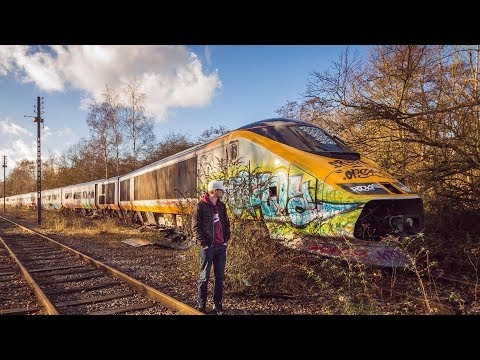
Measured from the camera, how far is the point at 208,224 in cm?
504

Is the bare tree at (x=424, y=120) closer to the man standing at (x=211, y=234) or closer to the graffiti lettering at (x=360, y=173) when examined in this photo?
the graffiti lettering at (x=360, y=173)

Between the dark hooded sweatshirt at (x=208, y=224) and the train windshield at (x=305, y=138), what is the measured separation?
10.1ft

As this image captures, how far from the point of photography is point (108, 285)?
6902mm

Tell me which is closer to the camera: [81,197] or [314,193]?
[314,193]

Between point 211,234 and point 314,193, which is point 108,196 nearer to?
point 314,193

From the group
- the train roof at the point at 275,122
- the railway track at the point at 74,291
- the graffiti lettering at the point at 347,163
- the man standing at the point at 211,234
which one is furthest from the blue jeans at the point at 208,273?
the train roof at the point at 275,122

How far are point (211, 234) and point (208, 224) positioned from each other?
5.4 inches

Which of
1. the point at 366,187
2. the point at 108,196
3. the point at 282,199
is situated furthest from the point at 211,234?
the point at 108,196

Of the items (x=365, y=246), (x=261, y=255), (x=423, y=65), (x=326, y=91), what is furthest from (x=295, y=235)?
(x=423, y=65)

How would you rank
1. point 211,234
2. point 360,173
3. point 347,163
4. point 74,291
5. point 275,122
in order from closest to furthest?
point 211,234
point 74,291
point 360,173
point 347,163
point 275,122

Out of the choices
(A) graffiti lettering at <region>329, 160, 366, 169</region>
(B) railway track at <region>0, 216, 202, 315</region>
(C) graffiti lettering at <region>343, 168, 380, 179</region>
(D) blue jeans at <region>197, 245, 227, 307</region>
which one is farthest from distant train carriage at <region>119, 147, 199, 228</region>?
(C) graffiti lettering at <region>343, 168, 380, 179</region>

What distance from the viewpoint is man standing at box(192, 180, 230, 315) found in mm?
5020

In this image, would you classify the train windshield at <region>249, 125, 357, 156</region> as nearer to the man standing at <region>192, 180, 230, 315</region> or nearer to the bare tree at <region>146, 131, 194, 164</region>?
the man standing at <region>192, 180, 230, 315</region>
